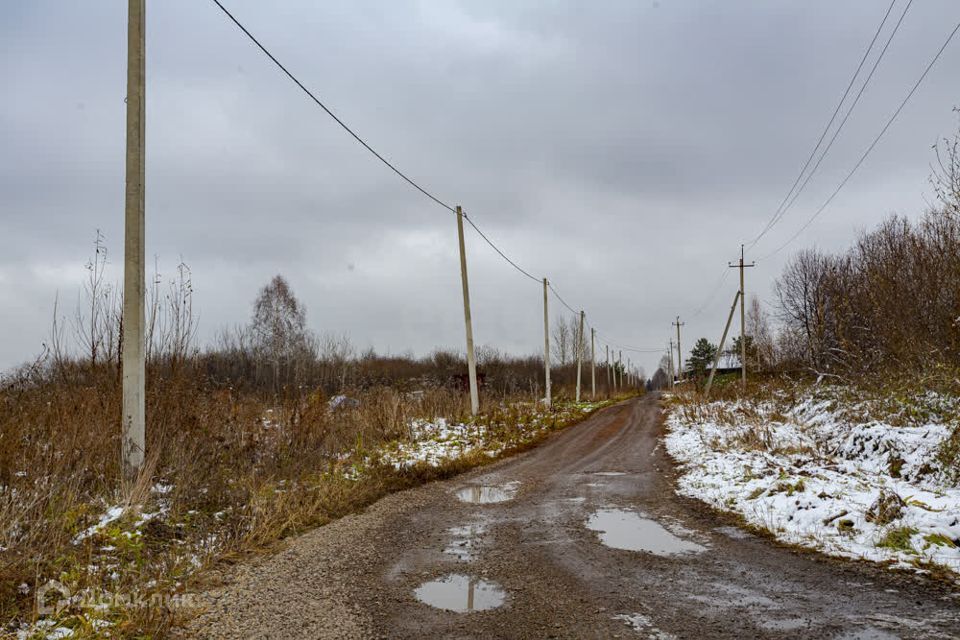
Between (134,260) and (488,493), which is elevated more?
(134,260)

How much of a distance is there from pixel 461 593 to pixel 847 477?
6335 millimetres

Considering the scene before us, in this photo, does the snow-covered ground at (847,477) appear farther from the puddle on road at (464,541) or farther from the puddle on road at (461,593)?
the puddle on road at (461,593)

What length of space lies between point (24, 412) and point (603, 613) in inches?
274

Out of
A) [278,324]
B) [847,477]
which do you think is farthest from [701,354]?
[847,477]

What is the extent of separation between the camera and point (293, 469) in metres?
8.73

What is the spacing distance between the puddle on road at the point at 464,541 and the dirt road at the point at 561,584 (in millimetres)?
24

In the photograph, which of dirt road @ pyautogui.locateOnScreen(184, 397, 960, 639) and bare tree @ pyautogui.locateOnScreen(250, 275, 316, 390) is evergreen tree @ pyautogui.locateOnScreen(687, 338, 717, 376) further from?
dirt road @ pyautogui.locateOnScreen(184, 397, 960, 639)

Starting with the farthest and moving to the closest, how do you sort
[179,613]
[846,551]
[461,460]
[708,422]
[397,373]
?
[397,373], [708,422], [461,460], [846,551], [179,613]

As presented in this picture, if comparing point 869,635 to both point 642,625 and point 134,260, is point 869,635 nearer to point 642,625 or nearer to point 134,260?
point 642,625

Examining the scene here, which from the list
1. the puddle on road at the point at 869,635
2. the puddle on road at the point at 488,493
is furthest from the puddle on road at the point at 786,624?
the puddle on road at the point at 488,493

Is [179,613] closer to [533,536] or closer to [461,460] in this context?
[533,536]

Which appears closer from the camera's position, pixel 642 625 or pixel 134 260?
pixel 642 625

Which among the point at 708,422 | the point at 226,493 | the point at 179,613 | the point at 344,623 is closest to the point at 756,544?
the point at 344,623

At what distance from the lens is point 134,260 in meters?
6.54
